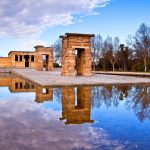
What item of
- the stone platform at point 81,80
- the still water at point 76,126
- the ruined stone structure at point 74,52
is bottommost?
the still water at point 76,126

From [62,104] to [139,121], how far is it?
381 centimetres

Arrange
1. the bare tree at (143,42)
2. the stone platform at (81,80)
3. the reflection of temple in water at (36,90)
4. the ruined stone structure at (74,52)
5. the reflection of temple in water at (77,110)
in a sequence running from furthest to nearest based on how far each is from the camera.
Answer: the bare tree at (143,42) < the ruined stone structure at (74,52) < the stone platform at (81,80) < the reflection of temple in water at (36,90) < the reflection of temple in water at (77,110)

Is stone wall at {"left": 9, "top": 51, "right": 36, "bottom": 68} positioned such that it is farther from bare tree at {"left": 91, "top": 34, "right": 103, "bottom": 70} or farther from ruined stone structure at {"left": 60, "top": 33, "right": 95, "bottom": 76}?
ruined stone structure at {"left": 60, "top": 33, "right": 95, "bottom": 76}

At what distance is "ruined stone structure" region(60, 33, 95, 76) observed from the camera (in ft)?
86.0

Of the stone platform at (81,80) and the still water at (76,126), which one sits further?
the stone platform at (81,80)

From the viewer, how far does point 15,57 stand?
6116 cm

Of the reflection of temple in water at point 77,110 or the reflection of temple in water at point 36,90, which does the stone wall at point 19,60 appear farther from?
the reflection of temple in water at point 77,110

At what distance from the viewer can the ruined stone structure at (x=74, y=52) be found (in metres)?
26.2

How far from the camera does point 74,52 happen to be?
2666 centimetres

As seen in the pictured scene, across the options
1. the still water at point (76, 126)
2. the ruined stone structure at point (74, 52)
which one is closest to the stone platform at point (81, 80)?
the ruined stone structure at point (74, 52)

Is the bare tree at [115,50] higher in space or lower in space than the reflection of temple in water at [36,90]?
higher

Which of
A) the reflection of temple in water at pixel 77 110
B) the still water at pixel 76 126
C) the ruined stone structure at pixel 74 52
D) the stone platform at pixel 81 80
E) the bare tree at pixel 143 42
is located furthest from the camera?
the bare tree at pixel 143 42

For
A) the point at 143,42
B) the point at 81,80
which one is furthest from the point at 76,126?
the point at 143,42

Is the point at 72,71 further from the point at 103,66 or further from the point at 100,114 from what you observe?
the point at 103,66
